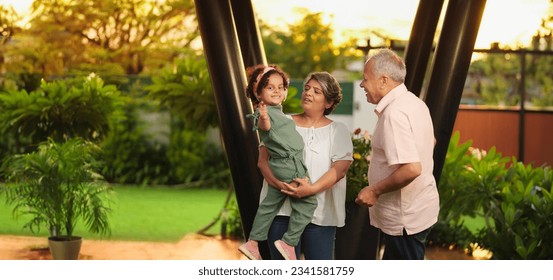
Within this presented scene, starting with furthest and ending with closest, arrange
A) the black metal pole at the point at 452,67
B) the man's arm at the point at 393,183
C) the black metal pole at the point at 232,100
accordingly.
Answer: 1. the black metal pole at the point at 452,67
2. the black metal pole at the point at 232,100
3. the man's arm at the point at 393,183

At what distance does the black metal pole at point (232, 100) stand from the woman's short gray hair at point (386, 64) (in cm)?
103

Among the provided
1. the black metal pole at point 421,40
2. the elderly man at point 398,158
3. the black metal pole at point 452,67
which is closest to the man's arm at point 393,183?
the elderly man at point 398,158

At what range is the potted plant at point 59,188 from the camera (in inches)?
231

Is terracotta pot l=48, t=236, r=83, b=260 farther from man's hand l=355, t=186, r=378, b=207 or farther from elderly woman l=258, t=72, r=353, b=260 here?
man's hand l=355, t=186, r=378, b=207

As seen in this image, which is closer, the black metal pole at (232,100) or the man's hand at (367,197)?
the man's hand at (367,197)

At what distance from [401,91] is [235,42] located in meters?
1.18

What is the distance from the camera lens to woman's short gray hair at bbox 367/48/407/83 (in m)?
2.51

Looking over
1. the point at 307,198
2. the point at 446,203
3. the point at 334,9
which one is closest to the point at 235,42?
the point at 307,198

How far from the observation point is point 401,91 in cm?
251

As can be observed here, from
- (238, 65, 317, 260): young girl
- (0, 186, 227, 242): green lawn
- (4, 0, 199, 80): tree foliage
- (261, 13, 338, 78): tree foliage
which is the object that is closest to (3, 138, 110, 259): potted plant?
(0, 186, 227, 242): green lawn

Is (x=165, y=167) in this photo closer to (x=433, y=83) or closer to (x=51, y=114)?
(x=51, y=114)

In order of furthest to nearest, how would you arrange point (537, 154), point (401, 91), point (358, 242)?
point (537, 154), point (358, 242), point (401, 91)

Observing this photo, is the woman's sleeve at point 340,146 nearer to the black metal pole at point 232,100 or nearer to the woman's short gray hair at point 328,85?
the woman's short gray hair at point 328,85

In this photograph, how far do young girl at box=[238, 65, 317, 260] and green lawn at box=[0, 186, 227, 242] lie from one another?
3.79 meters
